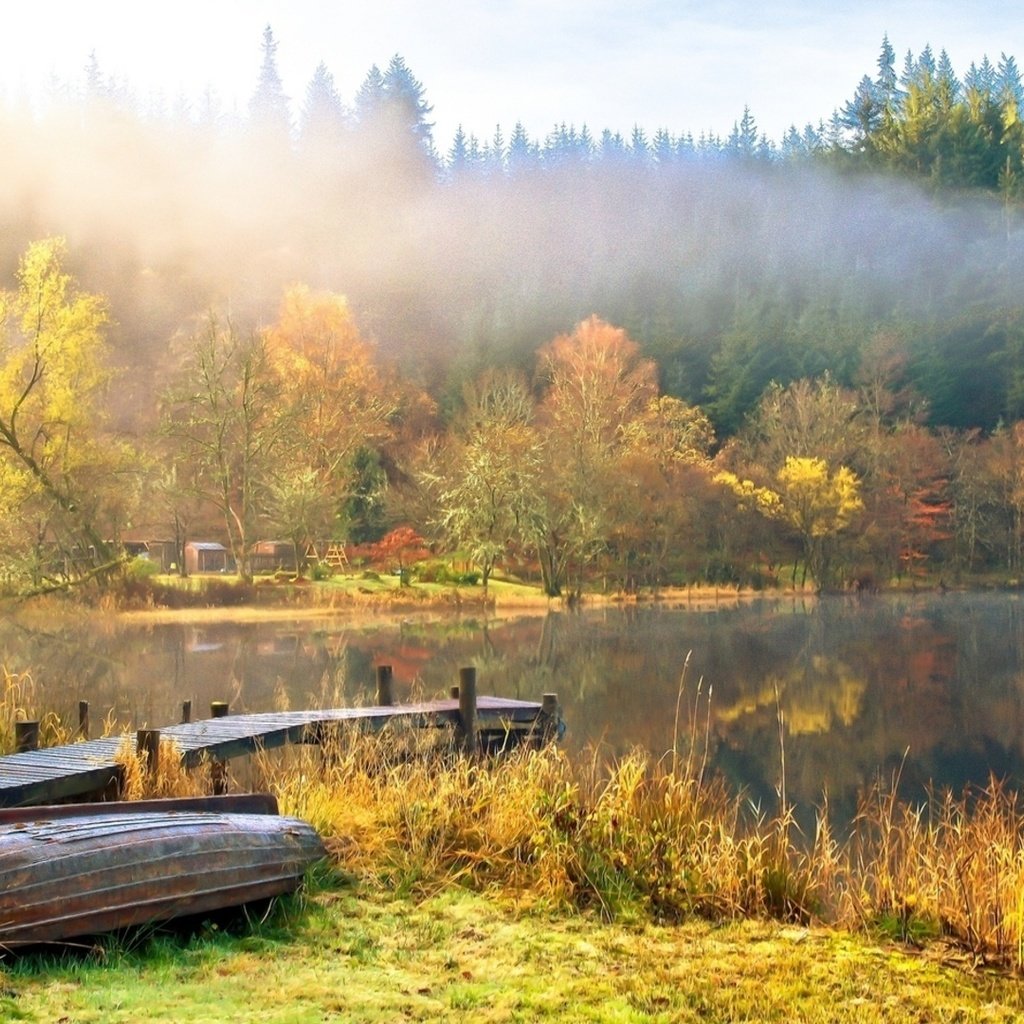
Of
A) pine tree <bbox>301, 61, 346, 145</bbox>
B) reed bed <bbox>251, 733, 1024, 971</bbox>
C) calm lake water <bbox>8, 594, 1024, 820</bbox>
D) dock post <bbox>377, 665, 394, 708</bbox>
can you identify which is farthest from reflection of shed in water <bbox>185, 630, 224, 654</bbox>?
pine tree <bbox>301, 61, 346, 145</bbox>

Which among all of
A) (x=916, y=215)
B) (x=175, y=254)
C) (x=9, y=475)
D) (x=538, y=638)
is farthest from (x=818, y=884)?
(x=916, y=215)

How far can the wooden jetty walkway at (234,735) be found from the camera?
898cm

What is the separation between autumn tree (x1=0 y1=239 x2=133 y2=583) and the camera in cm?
3331

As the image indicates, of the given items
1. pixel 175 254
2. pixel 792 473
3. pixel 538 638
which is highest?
pixel 175 254

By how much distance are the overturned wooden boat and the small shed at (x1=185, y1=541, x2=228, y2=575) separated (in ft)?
138

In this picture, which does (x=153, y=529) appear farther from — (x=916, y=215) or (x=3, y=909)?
(x=916, y=215)

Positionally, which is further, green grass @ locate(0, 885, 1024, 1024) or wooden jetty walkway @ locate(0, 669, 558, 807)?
wooden jetty walkway @ locate(0, 669, 558, 807)

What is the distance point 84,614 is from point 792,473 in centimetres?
2983

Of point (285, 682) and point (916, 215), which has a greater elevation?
point (916, 215)

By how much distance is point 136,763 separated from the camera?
918 cm

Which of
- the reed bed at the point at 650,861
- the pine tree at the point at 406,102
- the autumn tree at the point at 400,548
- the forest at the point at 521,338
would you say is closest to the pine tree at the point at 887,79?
the forest at the point at 521,338

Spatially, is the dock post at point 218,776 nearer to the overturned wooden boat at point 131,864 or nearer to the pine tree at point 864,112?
the overturned wooden boat at point 131,864

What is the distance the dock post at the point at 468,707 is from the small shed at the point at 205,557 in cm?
3607

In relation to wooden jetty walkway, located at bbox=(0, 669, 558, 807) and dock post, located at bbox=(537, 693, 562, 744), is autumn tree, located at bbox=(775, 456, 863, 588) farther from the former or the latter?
dock post, located at bbox=(537, 693, 562, 744)
